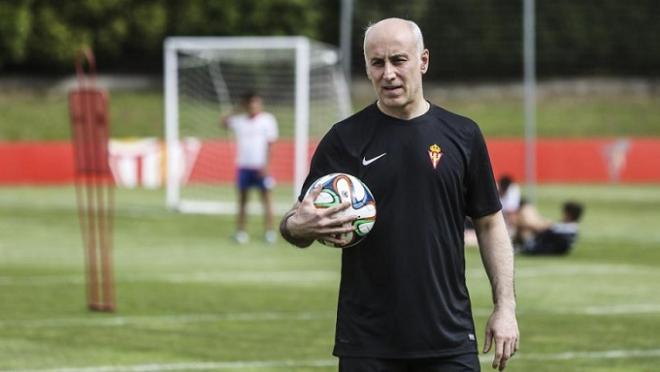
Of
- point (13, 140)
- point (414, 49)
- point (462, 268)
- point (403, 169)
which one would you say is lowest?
point (13, 140)

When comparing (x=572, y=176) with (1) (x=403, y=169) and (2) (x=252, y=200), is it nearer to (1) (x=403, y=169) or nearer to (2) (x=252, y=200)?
(2) (x=252, y=200)

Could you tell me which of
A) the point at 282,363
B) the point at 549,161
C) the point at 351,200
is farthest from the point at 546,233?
the point at 549,161

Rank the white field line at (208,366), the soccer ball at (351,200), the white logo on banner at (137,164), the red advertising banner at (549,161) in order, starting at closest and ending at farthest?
the soccer ball at (351,200) < the white field line at (208,366) < the white logo on banner at (137,164) < the red advertising banner at (549,161)

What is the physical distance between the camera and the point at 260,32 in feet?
184

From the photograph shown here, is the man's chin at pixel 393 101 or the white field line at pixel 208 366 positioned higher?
the man's chin at pixel 393 101

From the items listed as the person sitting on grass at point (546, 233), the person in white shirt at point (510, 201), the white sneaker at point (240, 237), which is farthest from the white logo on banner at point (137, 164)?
the person sitting on grass at point (546, 233)

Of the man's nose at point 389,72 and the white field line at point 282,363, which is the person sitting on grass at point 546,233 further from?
the man's nose at point 389,72

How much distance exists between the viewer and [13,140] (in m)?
47.0

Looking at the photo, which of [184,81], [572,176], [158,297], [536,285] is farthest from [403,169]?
[572,176]

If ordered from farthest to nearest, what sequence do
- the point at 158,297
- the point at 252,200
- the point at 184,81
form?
the point at 184,81
the point at 252,200
the point at 158,297

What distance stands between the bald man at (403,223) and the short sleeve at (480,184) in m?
0.03

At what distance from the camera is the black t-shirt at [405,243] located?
5.71 meters

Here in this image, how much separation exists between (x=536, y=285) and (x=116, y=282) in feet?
14.4

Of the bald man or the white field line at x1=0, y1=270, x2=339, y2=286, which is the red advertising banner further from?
the bald man
